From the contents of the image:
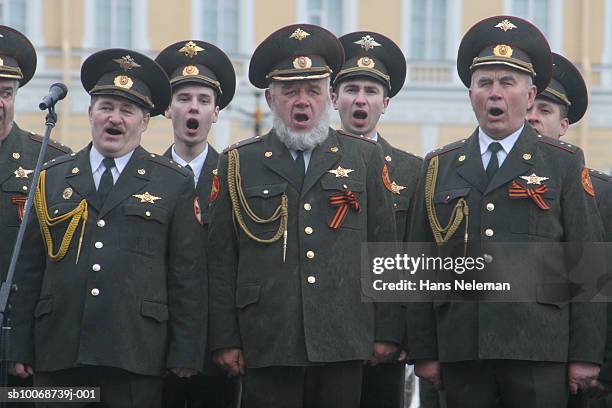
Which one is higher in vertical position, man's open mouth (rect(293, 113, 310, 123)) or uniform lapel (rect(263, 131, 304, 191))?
man's open mouth (rect(293, 113, 310, 123))

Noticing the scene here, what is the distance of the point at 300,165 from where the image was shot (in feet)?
27.3

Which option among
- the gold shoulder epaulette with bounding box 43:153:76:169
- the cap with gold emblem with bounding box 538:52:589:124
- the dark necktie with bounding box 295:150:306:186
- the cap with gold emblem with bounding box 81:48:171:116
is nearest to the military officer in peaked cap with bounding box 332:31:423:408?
the cap with gold emblem with bounding box 538:52:589:124

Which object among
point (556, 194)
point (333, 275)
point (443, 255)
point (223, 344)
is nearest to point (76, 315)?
point (223, 344)

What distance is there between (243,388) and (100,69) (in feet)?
6.04

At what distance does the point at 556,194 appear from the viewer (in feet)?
26.7

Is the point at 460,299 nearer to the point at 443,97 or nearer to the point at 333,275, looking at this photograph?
the point at 333,275

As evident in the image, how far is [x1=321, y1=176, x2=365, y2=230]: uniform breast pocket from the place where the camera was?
8.20 meters

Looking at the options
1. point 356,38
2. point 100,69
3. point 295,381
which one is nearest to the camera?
point 295,381

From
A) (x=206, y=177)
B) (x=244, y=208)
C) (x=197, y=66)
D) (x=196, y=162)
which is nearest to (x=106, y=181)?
(x=244, y=208)

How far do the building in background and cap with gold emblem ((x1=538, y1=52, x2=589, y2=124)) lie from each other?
71.0 feet

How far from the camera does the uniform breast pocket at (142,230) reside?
821 centimetres

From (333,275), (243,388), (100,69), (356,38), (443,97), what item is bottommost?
(243,388)

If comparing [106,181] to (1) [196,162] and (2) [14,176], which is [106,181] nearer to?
(2) [14,176]

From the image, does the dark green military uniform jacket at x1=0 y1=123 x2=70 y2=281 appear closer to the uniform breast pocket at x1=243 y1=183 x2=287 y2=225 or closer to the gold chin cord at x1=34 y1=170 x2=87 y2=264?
the gold chin cord at x1=34 y1=170 x2=87 y2=264
